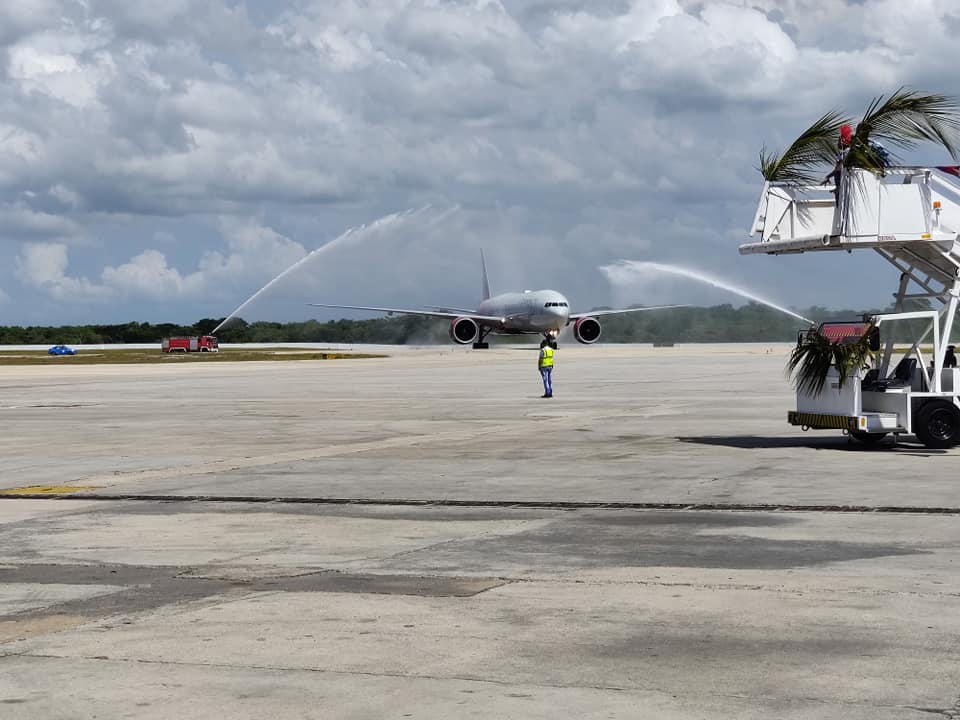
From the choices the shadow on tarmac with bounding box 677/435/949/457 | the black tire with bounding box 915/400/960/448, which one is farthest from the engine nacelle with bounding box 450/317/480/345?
the black tire with bounding box 915/400/960/448

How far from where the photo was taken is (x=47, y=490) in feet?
60.6

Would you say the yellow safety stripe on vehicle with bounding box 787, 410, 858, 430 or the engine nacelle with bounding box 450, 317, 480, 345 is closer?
the yellow safety stripe on vehicle with bounding box 787, 410, 858, 430

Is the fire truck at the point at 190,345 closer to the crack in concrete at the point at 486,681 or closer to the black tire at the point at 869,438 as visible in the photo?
the black tire at the point at 869,438

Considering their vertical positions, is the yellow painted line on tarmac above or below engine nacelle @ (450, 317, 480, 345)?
below

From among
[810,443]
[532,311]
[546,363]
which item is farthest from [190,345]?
[810,443]

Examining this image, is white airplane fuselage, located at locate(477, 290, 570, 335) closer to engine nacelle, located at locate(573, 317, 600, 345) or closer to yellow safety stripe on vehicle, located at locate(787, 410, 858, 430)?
engine nacelle, located at locate(573, 317, 600, 345)

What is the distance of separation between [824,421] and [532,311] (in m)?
79.9

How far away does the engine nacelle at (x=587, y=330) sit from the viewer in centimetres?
10369

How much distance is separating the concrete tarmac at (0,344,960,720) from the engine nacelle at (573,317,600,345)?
254 ft

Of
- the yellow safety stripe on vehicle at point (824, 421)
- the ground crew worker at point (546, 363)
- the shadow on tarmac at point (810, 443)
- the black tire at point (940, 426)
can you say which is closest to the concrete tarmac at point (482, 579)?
the shadow on tarmac at point (810, 443)

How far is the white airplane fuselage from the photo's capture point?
10281cm

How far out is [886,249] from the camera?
2312 cm

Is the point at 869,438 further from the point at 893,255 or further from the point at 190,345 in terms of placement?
the point at 190,345

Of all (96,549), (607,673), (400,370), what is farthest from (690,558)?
(400,370)
